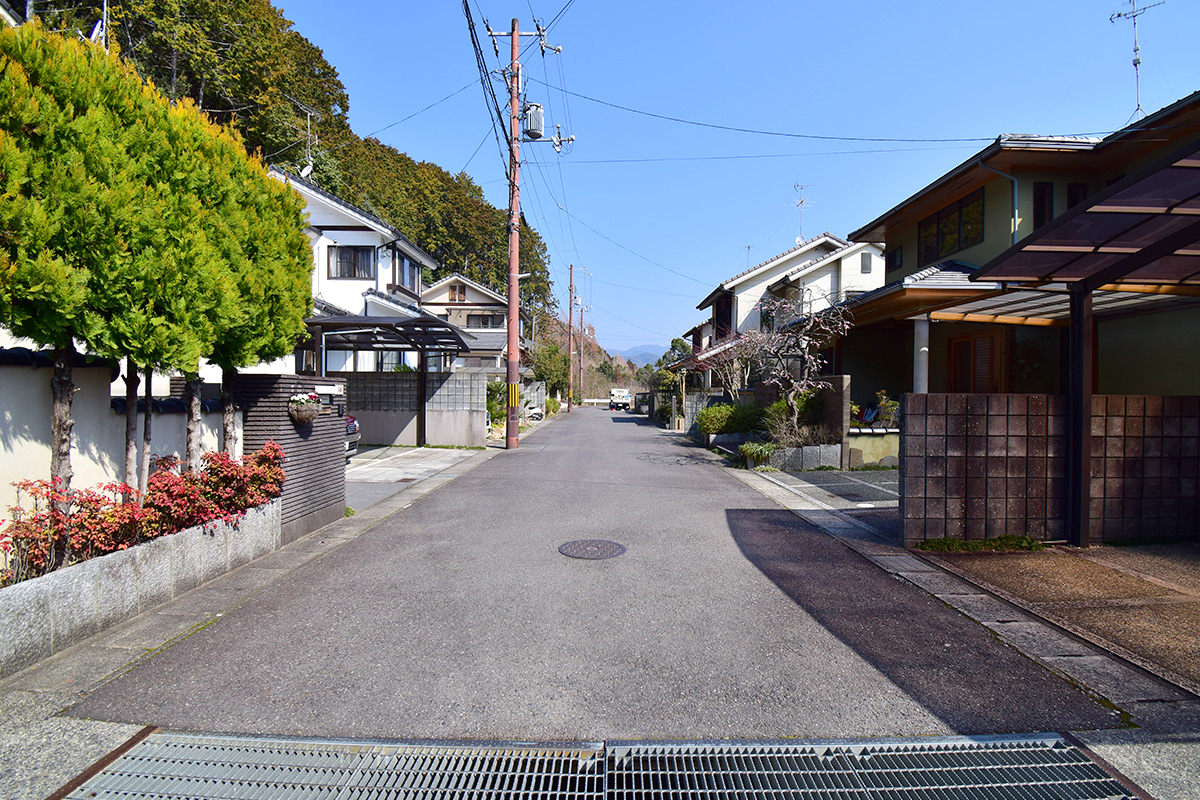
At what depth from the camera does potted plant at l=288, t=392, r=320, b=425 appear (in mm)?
6305

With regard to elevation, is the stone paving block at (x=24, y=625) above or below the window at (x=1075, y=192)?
below

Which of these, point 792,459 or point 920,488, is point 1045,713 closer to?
point 920,488

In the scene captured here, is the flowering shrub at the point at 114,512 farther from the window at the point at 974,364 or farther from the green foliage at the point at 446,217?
the green foliage at the point at 446,217

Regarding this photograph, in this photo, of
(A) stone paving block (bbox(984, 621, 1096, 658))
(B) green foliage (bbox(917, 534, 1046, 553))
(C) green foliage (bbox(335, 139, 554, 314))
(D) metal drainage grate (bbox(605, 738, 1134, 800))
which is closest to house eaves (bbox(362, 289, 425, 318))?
(B) green foliage (bbox(917, 534, 1046, 553))

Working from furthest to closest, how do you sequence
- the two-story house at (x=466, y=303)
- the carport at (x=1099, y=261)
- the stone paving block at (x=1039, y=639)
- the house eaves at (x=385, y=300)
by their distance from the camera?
the two-story house at (x=466, y=303)
the house eaves at (x=385, y=300)
the carport at (x=1099, y=261)
the stone paving block at (x=1039, y=639)

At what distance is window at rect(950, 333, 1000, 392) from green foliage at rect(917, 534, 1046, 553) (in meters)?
8.68

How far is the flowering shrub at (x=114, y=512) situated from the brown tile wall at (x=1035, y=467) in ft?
21.0

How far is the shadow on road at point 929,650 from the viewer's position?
3.08 meters

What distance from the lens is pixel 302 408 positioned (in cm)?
632

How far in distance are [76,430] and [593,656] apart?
14.4 ft

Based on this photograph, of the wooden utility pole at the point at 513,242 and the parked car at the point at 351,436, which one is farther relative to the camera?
the wooden utility pole at the point at 513,242

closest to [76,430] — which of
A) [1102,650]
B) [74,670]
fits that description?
[74,670]

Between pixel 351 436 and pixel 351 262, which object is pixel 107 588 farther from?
pixel 351 262

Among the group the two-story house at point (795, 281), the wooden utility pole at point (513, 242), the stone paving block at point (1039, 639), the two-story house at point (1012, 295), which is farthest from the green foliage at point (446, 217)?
the stone paving block at point (1039, 639)
